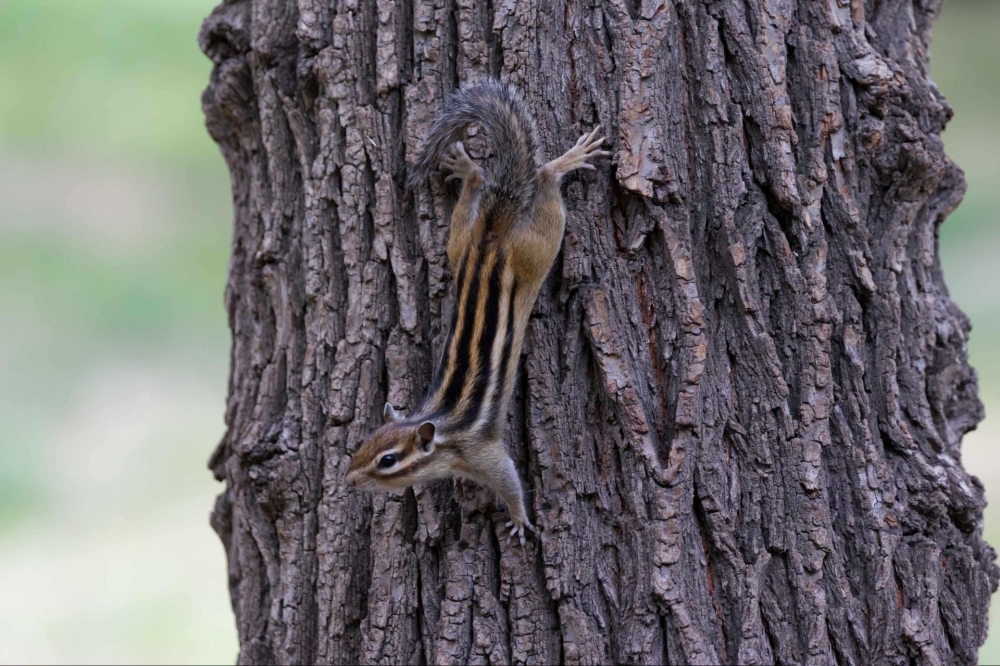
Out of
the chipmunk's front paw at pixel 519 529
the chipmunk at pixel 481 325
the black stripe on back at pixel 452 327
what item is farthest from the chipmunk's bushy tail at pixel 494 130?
the chipmunk's front paw at pixel 519 529

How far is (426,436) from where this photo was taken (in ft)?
7.98

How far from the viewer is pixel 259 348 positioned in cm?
280

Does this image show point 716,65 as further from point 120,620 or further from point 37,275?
point 37,275

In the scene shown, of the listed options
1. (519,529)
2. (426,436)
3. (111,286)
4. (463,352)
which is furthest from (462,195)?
(111,286)

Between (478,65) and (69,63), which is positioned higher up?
(69,63)

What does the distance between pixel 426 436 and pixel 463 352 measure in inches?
9.9

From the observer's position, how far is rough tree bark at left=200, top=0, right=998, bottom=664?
7.82 ft

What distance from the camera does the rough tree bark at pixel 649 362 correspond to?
238cm

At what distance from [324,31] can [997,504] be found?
446 centimetres

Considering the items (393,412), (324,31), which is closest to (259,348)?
(393,412)

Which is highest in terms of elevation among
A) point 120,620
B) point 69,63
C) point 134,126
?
point 69,63

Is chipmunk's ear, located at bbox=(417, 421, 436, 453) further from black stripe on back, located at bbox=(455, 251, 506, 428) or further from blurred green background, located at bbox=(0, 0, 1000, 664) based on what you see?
blurred green background, located at bbox=(0, 0, 1000, 664)

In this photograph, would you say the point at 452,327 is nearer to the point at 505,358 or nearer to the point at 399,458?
the point at 505,358

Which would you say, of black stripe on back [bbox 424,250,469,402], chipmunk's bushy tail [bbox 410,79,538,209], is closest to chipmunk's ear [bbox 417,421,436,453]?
black stripe on back [bbox 424,250,469,402]
